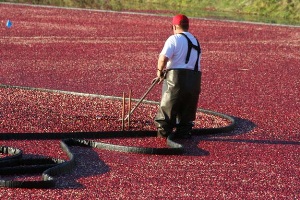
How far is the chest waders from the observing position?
36.5 feet

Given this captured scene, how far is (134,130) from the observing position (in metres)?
11.6

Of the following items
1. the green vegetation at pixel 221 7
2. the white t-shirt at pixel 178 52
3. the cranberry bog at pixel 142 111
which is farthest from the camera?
the green vegetation at pixel 221 7

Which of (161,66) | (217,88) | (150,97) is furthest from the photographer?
(217,88)

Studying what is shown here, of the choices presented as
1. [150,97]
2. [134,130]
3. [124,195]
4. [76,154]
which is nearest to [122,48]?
[150,97]

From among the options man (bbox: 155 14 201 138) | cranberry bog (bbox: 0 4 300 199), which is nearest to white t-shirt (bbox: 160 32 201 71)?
man (bbox: 155 14 201 138)

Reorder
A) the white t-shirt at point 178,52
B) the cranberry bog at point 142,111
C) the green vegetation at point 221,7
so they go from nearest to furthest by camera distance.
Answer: the cranberry bog at point 142,111, the white t-shirt at point 178,52, the green vegetation at point 221,7

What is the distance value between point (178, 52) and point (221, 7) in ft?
127

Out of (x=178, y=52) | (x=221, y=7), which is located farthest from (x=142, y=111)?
(x=221, y=7)

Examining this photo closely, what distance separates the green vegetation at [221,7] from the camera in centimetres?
4381

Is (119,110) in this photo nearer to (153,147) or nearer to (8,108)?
(8,108)

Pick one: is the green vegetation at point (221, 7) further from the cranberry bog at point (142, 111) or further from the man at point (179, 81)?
the man at point (179, 81)

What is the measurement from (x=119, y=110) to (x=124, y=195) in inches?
196

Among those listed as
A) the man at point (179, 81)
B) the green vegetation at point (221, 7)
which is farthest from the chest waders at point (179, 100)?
the green vegetation at point (221, 7)

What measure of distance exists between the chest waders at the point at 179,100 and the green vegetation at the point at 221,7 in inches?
1194
